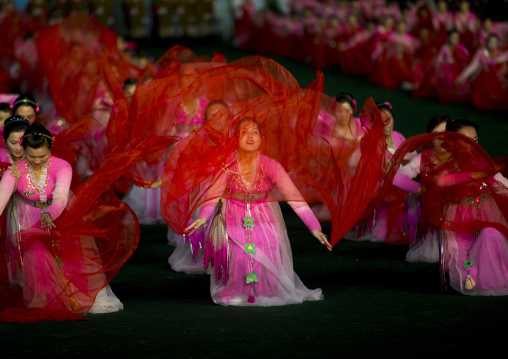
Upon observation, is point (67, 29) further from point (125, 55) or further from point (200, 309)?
point (200, 309)

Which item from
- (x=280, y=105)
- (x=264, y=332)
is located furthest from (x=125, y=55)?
(x=264, y=332)

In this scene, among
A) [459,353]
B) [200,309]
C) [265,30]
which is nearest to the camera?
[459,353]

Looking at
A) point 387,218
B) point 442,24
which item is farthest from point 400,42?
point 387,218

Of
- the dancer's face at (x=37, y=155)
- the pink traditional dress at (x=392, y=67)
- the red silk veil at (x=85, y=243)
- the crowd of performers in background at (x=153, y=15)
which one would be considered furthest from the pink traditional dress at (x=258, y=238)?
the crowd of performers in background at (x=153, y=15)

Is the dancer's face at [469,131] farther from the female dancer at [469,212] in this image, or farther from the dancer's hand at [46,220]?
the dancer's hand at [46,220]

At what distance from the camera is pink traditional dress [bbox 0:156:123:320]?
16.4 feet

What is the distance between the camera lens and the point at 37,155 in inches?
199

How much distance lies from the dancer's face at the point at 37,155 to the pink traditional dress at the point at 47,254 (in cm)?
5

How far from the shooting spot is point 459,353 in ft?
13.6

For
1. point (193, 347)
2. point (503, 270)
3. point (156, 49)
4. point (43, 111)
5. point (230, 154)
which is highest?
point (156, 49)

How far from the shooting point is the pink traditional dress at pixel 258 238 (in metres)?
5.19

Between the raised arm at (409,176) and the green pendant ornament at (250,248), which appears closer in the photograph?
the green pendant ornament at (250,248)

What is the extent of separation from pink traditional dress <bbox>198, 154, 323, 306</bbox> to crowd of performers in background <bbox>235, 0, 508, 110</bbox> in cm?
689

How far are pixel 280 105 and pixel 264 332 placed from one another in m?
1.39
